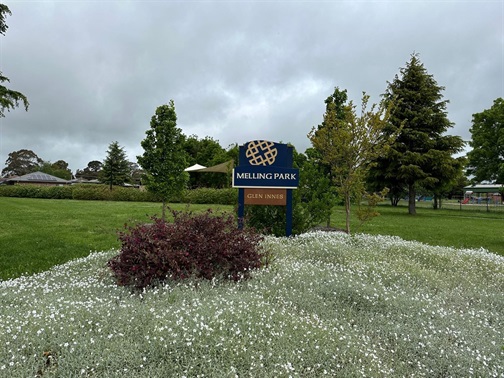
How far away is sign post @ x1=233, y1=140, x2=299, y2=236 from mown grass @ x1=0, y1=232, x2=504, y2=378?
304 centimetres

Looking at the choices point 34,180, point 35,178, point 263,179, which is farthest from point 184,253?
point 35,178

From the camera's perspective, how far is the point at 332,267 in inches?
181

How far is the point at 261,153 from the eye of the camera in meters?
7.55

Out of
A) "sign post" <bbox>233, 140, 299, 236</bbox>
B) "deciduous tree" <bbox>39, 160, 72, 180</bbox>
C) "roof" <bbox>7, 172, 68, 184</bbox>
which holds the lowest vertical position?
"sign post" <bbox>233, 140, 299, 236</bbox>

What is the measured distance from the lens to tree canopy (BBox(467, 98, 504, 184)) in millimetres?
29969

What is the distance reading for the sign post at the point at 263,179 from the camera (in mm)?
7387

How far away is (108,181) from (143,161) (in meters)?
38.1

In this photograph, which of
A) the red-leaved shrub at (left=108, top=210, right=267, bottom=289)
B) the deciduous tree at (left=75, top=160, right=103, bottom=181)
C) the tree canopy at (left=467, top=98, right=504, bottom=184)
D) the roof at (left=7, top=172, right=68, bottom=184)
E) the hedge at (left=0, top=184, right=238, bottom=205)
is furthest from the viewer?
the deciduous tree at (left=75, top=160, right=103, bottom=181)

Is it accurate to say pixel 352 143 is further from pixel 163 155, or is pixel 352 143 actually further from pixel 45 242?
pixel 45 242

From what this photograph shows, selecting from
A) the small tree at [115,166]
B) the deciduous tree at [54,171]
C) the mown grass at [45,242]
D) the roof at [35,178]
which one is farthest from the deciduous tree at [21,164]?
the mown grass at [45,242]

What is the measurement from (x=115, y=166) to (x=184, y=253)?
45.3 m

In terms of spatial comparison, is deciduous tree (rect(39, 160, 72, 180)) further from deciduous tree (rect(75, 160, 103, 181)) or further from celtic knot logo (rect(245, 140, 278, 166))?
celtic knot logo (rect(245, 140, 278, 166))

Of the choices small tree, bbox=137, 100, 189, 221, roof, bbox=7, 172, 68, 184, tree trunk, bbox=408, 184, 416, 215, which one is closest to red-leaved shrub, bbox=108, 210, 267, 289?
small tree, bbox=137, 100, 189, 221

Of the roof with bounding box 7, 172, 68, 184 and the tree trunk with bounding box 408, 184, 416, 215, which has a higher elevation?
the roof with bounding box 7, 172, 68, 184
